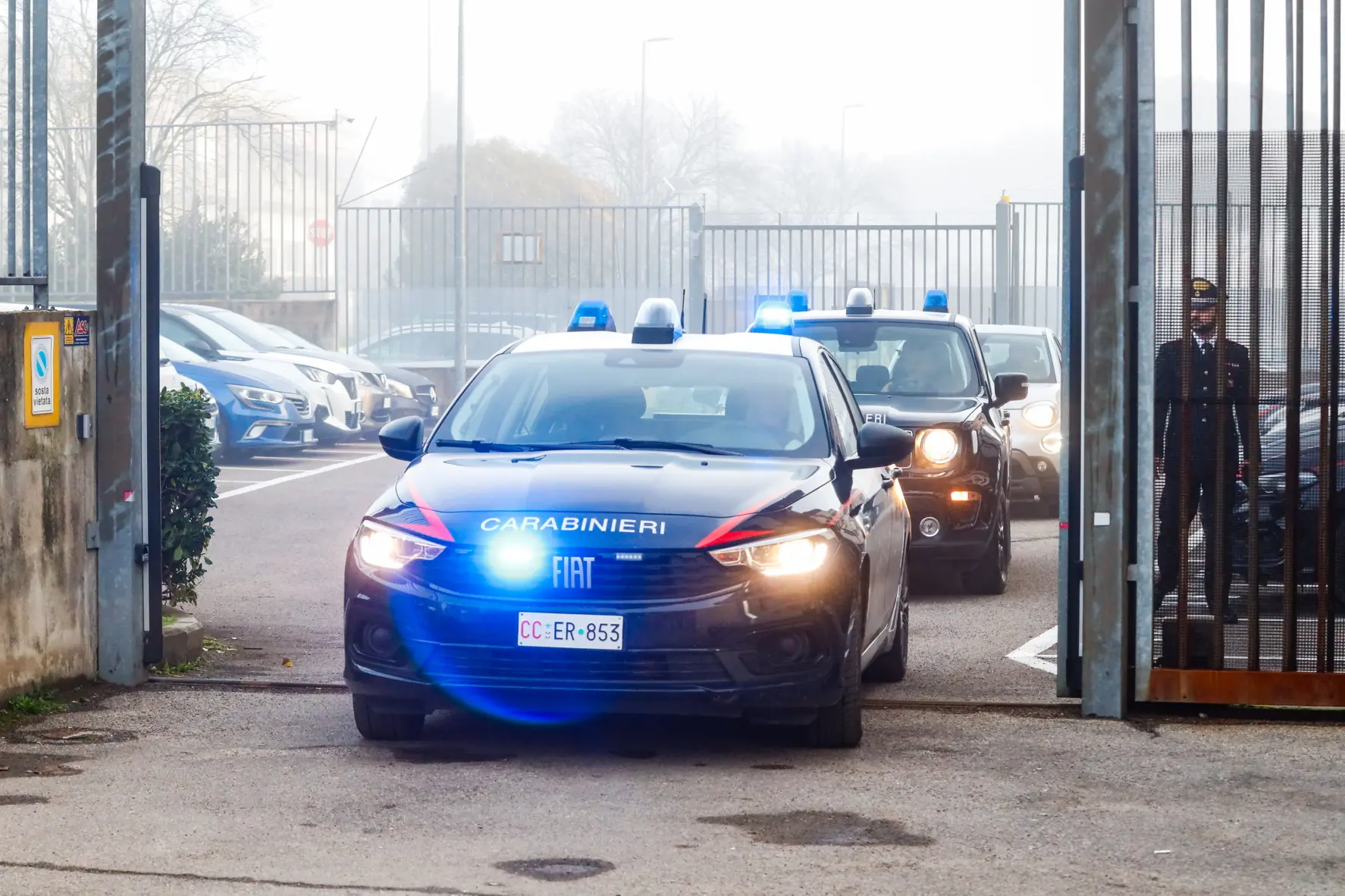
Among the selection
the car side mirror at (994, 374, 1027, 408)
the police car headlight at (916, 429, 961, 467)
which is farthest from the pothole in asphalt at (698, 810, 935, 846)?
the car side mirror at (994, 374, 1027, 408)

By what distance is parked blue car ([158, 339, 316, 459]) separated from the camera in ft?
67.9

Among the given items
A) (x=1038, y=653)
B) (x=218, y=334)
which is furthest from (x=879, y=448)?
(x=218, y=334)

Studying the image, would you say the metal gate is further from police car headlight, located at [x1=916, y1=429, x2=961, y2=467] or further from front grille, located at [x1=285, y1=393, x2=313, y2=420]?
front grille, located at [x1=285, y1=393, x2=313, y2=420]

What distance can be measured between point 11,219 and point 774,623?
3.83 metres

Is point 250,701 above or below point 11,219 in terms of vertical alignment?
below

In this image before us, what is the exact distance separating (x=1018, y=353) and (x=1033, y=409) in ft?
4.82

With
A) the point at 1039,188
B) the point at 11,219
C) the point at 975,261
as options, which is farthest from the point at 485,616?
the point at 1039,188

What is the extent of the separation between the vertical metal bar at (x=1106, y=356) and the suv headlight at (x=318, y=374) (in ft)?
50.0

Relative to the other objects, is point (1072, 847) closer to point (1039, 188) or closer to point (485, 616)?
point (485, 616)

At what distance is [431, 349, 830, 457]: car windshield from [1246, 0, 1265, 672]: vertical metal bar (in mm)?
1664

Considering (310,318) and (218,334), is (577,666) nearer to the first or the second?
(218,334)

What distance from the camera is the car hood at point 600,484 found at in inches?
262

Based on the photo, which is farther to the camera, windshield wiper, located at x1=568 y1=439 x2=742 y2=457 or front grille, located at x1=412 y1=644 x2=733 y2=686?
windshield wiper, located at x1=568 y1=439 x2=742 y2=457

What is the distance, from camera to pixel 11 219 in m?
8.13
